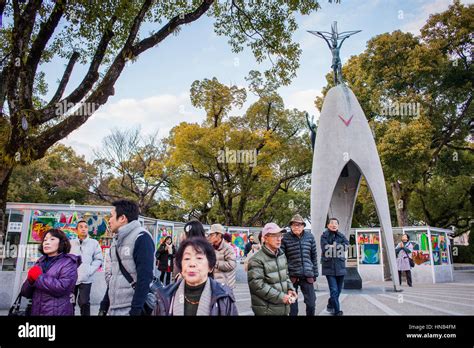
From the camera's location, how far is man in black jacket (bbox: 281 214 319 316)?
503 cm

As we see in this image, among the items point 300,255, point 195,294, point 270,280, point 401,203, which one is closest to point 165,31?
point 300,255

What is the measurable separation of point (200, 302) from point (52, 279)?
1655mm

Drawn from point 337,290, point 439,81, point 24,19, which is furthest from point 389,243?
point 439,81

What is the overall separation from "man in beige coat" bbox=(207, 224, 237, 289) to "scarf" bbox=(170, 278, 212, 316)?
2.34 metres

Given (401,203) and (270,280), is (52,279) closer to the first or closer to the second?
(270,280)

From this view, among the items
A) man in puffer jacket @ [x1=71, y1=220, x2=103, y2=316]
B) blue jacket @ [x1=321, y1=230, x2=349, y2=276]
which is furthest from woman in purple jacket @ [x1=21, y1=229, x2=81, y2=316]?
blue jacket @ [x1=321, y1=230, x2=349, y2=276]

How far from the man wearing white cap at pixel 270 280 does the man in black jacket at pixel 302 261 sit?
4.28 ft

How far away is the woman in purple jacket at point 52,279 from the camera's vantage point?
3246 mm

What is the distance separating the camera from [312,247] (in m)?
5.24

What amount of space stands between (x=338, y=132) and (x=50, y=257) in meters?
9.23

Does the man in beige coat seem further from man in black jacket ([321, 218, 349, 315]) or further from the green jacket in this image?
man in black jacket ([321, 218, 349, 315])

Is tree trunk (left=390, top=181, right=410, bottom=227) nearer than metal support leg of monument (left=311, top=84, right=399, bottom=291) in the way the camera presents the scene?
No

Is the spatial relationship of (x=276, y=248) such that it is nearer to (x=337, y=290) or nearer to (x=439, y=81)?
(x=337, y=290)

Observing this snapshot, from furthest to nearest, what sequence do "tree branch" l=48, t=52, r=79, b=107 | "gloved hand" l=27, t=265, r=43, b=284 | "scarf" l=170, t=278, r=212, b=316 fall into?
"tree branch" l=48, t=52, r=79, b=107, "gloved hand" l=27, t=265, r=43, b=284, "scarf" l=170, t=278, r=212, b=316
